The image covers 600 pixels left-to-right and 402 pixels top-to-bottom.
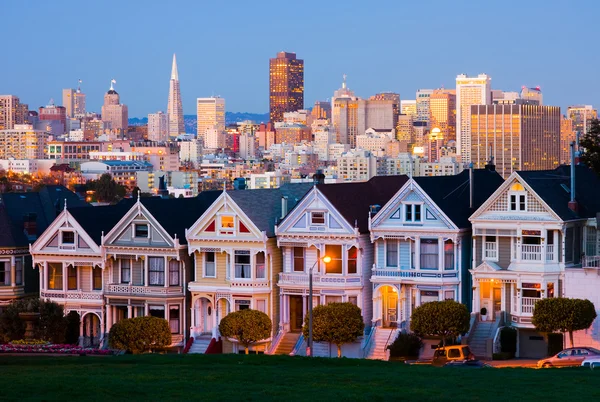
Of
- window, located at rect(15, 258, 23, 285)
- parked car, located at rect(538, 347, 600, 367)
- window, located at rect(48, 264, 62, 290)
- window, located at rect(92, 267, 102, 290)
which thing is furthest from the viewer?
window, located at rect(15, 258, 23, 285)

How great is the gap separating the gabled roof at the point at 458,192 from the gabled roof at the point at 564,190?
2154 mm

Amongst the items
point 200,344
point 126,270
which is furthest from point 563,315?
point 126,270

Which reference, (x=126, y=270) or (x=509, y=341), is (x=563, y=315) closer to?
(x=509, y=341)

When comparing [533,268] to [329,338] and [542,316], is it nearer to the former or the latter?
[542,316]

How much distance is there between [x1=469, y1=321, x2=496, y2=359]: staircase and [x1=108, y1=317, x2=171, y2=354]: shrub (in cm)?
1193

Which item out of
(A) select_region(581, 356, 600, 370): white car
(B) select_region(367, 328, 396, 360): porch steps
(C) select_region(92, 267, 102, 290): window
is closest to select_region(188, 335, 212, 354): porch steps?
(C) select_region(92, 267, 102, 290): window

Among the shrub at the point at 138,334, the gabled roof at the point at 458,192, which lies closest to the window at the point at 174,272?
the shrub at the point at 138,334

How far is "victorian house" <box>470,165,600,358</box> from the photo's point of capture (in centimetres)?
5050

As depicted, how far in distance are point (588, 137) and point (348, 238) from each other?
12708 mm

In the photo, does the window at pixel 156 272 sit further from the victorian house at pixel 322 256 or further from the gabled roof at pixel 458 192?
the gabled roof at pixel 458 192

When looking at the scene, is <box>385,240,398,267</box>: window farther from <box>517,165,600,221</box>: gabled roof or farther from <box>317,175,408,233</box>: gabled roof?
<box>517,165,600,221</box>: gabled roof

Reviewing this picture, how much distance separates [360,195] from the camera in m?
56.6

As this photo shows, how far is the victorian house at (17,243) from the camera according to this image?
61.0 metres

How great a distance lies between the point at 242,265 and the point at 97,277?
6933 mm
